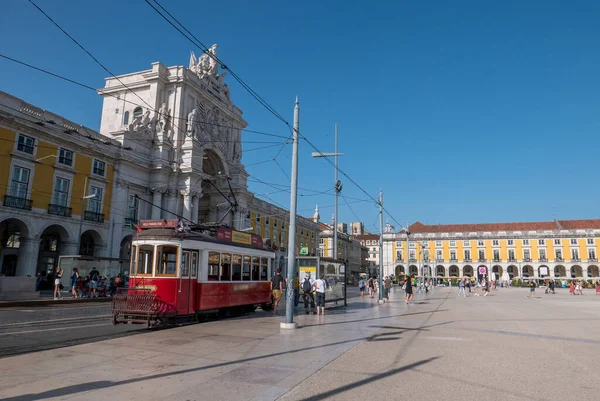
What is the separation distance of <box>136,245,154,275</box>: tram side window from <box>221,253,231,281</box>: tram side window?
108 inches

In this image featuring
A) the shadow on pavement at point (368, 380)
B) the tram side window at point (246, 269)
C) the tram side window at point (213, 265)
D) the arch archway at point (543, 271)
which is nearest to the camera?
the shadow on pavement at point (368, 380)

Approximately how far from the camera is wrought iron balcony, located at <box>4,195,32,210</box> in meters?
27.2

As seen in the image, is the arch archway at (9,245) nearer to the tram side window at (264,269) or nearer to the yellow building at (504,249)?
the tram side window at (264,269)

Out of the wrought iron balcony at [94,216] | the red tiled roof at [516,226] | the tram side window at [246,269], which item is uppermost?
the red tiled roof at [516,226]

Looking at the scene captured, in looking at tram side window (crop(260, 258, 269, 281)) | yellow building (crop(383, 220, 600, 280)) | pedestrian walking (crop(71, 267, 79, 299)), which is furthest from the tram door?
yellow building (crop(383, 220, 600, 280))

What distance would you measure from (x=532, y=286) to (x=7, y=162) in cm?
4185

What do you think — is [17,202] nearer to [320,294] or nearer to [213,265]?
[213,265]

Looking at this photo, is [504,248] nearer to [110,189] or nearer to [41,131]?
[110,189]

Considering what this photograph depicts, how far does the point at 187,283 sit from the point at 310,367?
→ 261 inches

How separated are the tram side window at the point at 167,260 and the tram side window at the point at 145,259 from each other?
0.26m

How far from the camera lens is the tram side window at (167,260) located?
12391 mm

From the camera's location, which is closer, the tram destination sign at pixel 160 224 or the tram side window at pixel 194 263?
the tram destination sign at pixel 160 224

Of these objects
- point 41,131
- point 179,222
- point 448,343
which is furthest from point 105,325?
point 41,131

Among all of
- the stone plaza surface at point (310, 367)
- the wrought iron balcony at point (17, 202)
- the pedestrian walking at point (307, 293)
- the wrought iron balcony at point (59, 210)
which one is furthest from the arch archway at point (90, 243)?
the stone plaza surface at point (310, 367)
